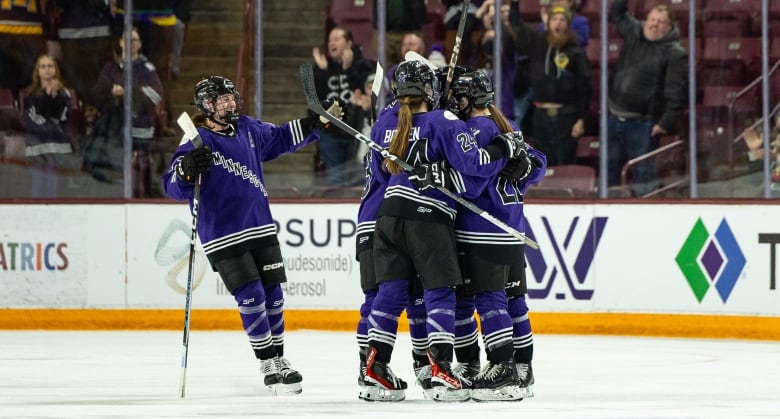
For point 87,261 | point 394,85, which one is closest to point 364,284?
point 394,85

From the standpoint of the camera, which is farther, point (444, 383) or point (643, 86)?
point (643, 86)

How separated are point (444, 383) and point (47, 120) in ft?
15.6

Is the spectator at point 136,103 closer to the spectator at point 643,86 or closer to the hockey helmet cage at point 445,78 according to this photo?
the spectator at point 643,86

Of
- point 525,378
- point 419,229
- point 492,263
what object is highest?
point 419,229

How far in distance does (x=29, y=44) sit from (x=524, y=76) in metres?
3.05

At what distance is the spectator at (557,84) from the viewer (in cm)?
928

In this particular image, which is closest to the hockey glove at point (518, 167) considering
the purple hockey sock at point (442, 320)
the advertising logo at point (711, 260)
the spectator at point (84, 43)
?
the purple hockey sock at point (442, 320)

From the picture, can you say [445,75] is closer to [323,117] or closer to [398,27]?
[323,117]

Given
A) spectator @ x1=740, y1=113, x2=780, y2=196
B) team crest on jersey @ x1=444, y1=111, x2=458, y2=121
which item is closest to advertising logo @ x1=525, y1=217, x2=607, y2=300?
spectator @ x1=740, y1=113, x2=780, y2=196

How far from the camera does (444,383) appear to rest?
549cm

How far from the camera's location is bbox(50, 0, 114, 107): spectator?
9508 mm

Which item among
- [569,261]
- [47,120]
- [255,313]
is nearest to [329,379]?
[255,313]

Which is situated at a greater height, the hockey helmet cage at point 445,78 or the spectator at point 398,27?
the spectator at point 398,27

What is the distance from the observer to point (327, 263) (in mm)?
9055
